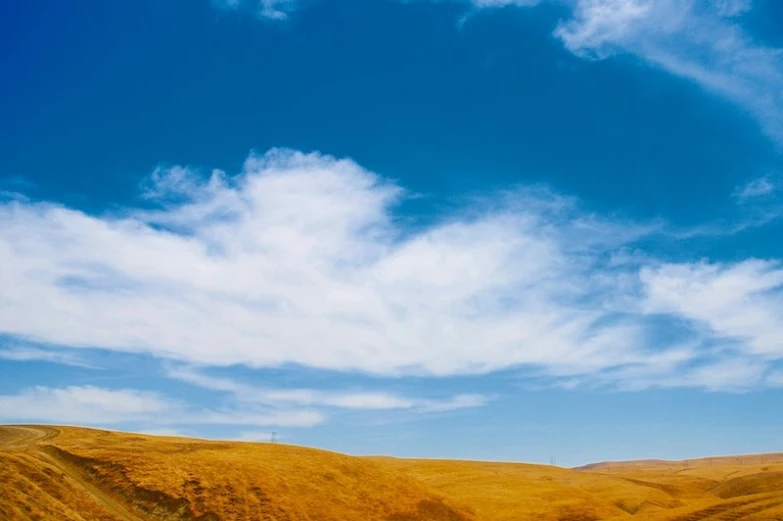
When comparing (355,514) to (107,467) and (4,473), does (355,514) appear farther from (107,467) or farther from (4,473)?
(4,473)

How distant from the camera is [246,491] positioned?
168ft

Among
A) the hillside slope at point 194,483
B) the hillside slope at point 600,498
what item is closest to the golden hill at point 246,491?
the hillside slope at point 194,483

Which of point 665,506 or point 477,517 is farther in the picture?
point 665,506

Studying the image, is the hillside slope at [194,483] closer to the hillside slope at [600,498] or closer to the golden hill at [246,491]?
the golden hill at [246,491]

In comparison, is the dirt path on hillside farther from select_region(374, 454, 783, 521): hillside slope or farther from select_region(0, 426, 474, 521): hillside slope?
select_region(374, 454, 783, 521): hillside slope

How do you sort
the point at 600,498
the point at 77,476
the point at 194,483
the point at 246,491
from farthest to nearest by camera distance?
1. the point at 600,498
2. the point at 246,491
3. the point at 194,483
4. the point at 77,476

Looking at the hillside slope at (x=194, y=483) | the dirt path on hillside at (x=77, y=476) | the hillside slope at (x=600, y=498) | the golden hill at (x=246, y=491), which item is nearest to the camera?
the hillside slope at (x=194, y=483)

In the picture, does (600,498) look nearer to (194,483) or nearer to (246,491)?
(246,491)

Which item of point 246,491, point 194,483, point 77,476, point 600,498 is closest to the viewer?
point 77,476

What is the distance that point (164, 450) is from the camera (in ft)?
192

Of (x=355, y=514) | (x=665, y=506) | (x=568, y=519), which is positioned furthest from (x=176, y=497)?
(x=665, y=506)

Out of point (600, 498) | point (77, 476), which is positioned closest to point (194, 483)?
point (77, 476)

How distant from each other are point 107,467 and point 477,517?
35573 millimetres

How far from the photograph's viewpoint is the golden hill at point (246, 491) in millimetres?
42375
